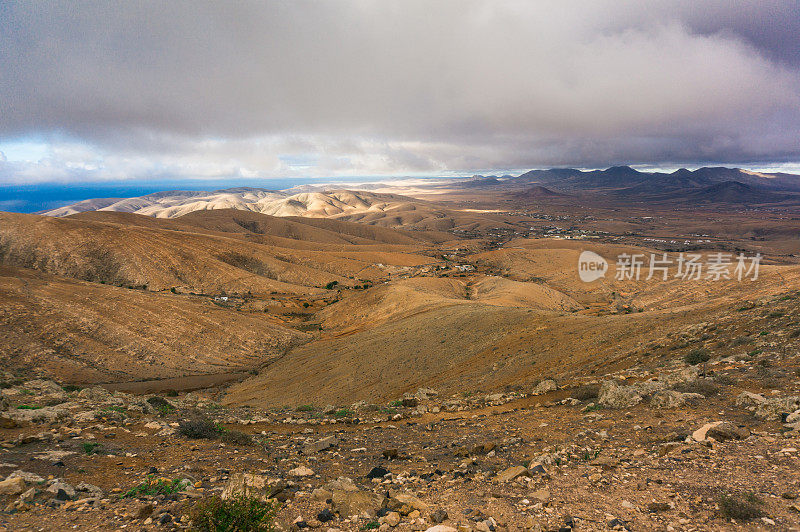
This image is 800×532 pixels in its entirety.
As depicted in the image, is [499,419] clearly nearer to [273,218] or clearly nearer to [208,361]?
[208,361]

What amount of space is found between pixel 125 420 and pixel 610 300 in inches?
2747

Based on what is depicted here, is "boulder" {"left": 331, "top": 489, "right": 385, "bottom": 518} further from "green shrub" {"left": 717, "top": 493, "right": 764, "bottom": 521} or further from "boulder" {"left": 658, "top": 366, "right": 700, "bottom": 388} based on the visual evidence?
"boulder" {"left": 658, "top": 366, "right": 700, "bottom": 388}

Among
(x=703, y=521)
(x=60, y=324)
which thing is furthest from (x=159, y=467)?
(x=60, y=324)

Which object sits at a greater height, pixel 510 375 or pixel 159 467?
pixel 159 467

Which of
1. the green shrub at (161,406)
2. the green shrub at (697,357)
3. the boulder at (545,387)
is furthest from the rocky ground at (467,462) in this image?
the boulder at (545,387)

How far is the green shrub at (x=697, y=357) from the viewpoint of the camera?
526 inches

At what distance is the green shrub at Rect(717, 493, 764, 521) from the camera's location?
5.00 metres

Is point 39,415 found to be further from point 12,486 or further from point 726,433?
point 726,433

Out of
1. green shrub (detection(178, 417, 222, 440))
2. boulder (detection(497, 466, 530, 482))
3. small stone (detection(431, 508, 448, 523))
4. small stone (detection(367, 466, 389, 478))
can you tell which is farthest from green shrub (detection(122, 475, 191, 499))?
boulder (detection(497, 466, 530, 482))

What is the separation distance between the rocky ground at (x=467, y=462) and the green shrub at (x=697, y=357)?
27.0 inches

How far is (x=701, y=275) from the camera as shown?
63.2 m

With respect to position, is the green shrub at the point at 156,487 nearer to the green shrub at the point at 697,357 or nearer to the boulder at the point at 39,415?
the boulder at the point at 39,415

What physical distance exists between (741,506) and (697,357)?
421 inches

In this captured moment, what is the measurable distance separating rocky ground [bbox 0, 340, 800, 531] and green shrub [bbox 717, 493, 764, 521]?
0.02 m
